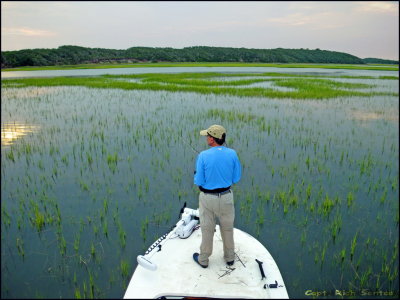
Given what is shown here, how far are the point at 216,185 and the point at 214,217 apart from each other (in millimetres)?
536

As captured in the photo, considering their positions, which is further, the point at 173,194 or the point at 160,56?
the point at 160,56

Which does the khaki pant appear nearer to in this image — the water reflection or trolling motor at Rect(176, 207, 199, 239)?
trolling motor at Rect(176, 207, 199, 239)

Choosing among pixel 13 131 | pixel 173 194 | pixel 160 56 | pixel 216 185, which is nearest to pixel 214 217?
pixel 216 185

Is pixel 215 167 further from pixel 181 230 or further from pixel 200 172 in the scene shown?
pixel 181 230

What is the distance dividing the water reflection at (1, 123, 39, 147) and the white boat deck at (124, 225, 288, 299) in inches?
380

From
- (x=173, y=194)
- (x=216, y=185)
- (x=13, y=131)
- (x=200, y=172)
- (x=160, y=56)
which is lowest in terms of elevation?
(x=173, y=194)

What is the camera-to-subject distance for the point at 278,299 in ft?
11.4

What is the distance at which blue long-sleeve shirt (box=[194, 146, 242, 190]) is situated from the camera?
378 cm

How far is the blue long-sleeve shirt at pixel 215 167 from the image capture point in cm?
378

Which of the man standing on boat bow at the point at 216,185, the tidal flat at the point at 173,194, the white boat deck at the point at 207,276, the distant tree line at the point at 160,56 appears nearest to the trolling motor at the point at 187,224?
the white boat deck at the point at 207,276

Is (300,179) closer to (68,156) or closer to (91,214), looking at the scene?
(91,214)

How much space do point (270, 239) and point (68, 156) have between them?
7537 mm

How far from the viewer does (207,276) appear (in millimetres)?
3922

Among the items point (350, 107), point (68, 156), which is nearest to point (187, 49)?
point (350, 107)
